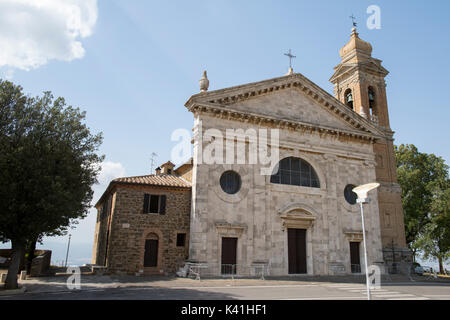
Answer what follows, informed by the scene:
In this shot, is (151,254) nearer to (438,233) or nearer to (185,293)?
(185,293)

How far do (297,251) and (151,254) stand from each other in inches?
357

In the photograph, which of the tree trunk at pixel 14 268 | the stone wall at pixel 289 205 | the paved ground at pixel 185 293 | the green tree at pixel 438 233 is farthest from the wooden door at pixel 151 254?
the green tree at pixel 438 233

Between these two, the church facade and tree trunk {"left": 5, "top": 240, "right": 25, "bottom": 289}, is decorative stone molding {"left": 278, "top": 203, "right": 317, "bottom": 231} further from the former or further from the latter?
tree trunk {"left": 5, "top": 240, "right": 25, "bottom": 289}

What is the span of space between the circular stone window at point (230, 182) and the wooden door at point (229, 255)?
2.94 metres

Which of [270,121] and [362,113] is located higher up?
[362,113]

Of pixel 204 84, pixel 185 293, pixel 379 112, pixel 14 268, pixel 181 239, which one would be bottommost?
pixel 185 293

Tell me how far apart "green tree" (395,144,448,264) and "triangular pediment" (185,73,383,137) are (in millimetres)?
13896

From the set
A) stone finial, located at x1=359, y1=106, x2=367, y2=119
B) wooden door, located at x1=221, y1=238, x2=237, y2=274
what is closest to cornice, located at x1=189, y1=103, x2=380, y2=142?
stone finial, located at x1=359, y1=106, x2=367, y2=119

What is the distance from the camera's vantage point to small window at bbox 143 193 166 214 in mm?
19594

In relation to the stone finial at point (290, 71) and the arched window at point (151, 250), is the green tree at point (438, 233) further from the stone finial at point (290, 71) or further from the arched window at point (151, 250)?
the arched window at point (151, 250)

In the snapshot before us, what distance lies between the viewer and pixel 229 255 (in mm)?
19406

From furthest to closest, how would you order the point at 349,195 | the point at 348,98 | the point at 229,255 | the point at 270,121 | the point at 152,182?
1. the point at 348,98
2. the point at 349,195
3. the point at 270,121
4. the point at 152,182
5. the point at 229,255

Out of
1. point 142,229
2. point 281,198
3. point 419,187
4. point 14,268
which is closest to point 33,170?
point 14,268
